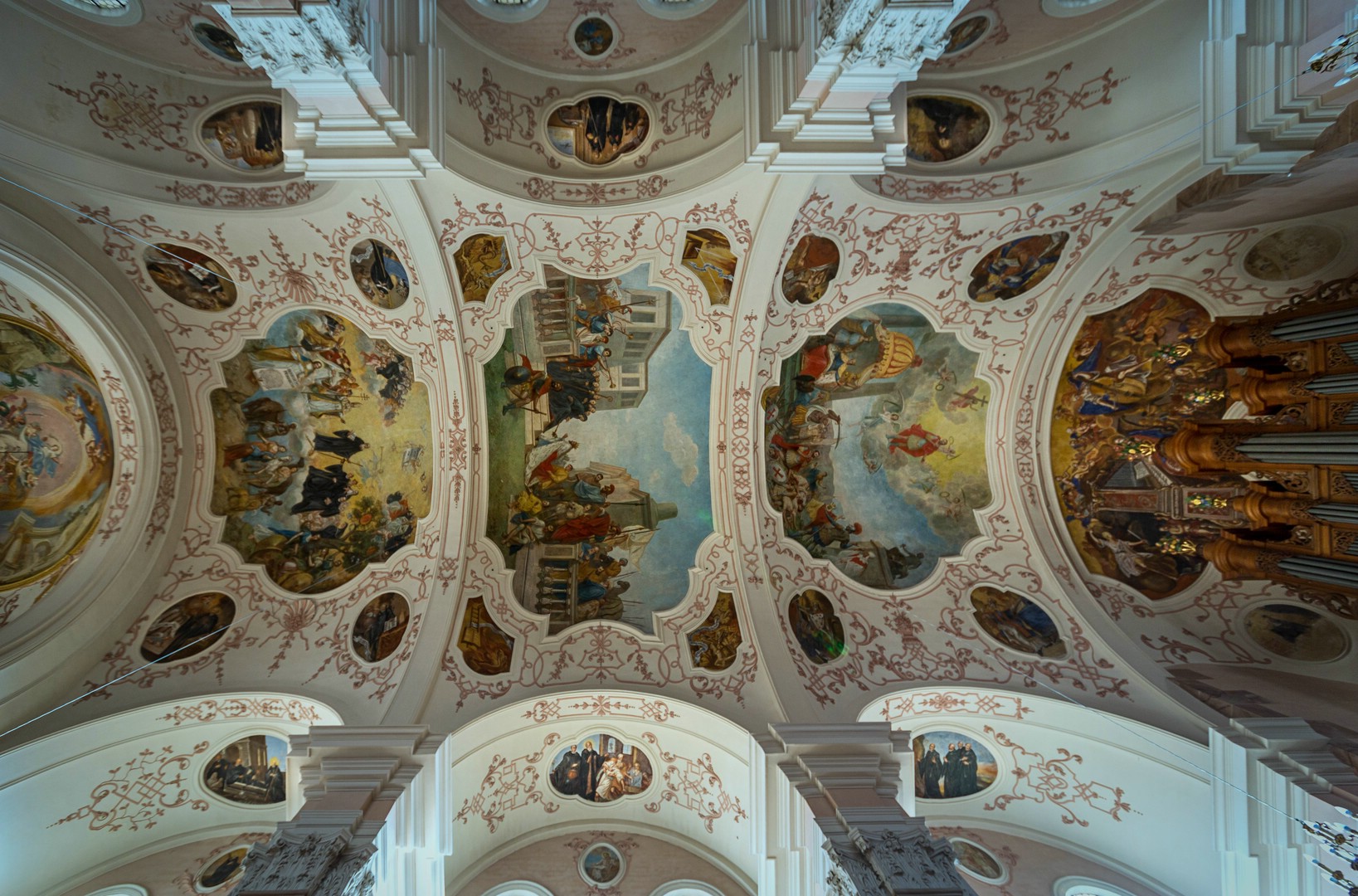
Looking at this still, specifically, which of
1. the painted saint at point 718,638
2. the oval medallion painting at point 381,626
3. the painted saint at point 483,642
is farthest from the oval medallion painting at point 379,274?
the painted saint at point 718,638

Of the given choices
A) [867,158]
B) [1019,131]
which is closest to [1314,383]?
[1019,131]

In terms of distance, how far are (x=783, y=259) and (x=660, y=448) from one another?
Result: 3.73 m

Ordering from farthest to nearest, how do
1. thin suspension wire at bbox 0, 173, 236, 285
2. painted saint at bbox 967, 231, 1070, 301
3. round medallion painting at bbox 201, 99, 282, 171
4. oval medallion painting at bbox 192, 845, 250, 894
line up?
painted saint at bbox 967, 231, 1070, 301 → oval medallion painting at bbox 192, 845, 250, 894 → round medallion painting at bbox 201, 99, 282, 171 → thin suspension wire at bbox 0, 173, 236, 285

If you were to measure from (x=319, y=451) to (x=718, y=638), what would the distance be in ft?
23.6

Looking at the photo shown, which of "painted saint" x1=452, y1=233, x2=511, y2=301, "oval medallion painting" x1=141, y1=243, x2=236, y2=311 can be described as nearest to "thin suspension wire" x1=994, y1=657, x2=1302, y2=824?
"painted saint" x1=452, y1=233, x2=511, y2=301

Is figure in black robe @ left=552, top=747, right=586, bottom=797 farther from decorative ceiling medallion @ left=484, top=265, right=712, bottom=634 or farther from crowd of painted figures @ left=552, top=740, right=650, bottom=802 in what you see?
decorative ceiling medallion @ left=484, top=265, right=712, bottom=634

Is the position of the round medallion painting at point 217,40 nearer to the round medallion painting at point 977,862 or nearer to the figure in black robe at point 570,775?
the figure in black robe at point 570,775

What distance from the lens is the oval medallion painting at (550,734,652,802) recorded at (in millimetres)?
9344

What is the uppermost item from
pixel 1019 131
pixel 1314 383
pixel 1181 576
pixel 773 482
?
pixel 1019 131

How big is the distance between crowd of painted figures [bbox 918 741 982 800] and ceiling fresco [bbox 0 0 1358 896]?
82mm

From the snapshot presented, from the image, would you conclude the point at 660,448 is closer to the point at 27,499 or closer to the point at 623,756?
the point at 623,756

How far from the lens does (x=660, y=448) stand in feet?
33.9

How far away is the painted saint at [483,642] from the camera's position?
9.16m

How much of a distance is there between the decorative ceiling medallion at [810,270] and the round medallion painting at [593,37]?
3617mm
